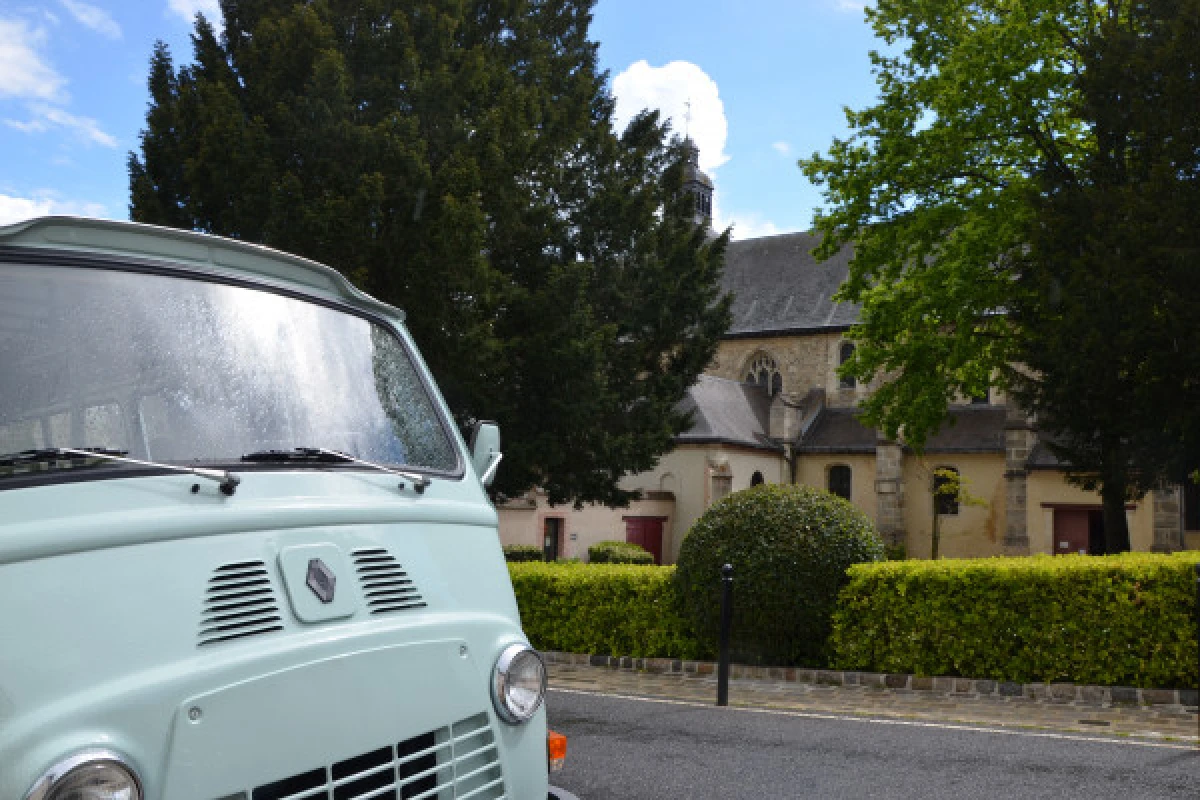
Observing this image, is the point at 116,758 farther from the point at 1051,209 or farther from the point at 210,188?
the point at 1051,209

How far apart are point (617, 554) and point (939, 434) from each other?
1215cm

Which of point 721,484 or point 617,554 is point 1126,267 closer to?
point 617,554

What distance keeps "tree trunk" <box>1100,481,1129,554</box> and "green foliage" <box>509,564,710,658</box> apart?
11.3 m

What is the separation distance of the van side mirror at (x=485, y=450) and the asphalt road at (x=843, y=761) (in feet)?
8.86

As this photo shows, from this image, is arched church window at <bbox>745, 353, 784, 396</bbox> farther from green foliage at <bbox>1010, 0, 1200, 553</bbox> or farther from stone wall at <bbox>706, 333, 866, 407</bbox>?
green foliage at <bbox>1010, 0, 1200, 553</bbox>

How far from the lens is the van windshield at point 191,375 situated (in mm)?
2561

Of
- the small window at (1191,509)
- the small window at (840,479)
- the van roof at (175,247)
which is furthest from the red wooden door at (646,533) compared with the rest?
the van roof at (175,247)

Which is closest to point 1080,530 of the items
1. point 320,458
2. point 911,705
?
point 911,705

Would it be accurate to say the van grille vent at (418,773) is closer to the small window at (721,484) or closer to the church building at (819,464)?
the church building at (819,464)

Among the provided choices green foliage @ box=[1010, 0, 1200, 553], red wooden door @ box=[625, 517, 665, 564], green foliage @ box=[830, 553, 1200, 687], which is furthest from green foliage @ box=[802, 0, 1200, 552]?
A: red wooden door @ box=[625, 517, 665, 564]

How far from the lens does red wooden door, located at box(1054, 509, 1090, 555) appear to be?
35188 millimetres

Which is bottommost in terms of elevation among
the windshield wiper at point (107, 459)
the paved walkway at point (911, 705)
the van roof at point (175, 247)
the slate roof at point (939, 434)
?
the paved walkway at point (911, 705)

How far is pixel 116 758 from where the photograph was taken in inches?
77.9

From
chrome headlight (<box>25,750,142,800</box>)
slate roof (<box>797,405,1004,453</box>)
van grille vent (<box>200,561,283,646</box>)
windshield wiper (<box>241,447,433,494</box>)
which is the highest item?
slate roof (<box>797,405,1004,453</box>)
